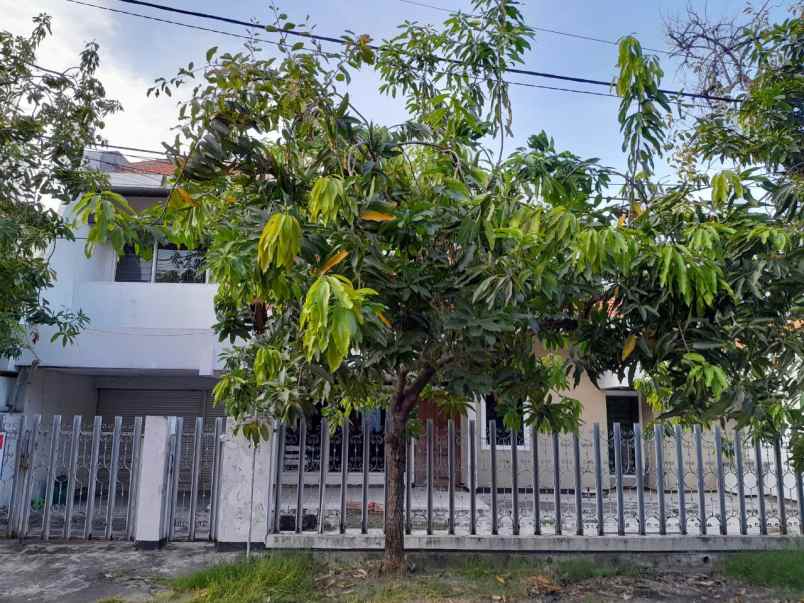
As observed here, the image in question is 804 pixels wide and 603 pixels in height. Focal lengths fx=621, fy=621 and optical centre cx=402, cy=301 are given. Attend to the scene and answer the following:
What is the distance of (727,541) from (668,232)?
3840 mm

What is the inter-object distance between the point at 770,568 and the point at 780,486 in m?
1.16

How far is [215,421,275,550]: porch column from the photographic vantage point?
248 inches

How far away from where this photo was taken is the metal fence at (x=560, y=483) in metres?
6.43

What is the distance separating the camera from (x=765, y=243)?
400cm

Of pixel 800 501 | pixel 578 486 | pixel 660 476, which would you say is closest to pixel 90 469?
pixel 578 486

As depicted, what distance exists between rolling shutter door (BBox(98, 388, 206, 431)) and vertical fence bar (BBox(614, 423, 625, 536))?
339 inches

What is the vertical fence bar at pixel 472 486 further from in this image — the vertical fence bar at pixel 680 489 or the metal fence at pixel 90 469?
the metal fence at pixel 90 469

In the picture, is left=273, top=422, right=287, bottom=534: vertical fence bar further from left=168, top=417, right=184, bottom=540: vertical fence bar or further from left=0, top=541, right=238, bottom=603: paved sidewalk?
left=168, top=417, right=184, bottom=540: vertical fence bar

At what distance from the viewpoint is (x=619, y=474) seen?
6.64m

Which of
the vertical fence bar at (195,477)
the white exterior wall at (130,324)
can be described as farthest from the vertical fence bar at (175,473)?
the white exterior wall at (130,324)

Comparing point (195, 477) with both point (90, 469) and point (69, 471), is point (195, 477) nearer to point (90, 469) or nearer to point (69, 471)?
point (90, 469)

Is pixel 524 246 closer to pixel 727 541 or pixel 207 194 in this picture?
pixel 207 194

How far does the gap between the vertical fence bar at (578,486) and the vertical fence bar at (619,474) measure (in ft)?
1.34

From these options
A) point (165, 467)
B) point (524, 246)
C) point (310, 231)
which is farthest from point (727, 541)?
point (165, 467)
